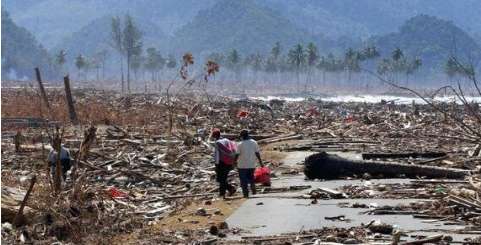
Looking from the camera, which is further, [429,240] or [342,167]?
[342,167]

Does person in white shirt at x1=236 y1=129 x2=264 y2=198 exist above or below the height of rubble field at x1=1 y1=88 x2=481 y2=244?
above

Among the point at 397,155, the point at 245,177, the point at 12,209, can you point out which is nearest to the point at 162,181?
the point at 245,177

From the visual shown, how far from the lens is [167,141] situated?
26.0m

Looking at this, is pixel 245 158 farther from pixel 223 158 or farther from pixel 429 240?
pixel 429 240

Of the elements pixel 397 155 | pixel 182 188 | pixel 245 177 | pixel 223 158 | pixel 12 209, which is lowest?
pixel 182 188

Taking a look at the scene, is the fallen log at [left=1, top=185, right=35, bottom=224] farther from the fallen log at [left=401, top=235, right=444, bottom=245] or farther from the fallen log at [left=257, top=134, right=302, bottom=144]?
the fallen log at [left=257, top=134, right=302, bottom=144]

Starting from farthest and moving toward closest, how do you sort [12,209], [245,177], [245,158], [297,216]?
[245,177] < [245,158] < [12,209] < [297,216]

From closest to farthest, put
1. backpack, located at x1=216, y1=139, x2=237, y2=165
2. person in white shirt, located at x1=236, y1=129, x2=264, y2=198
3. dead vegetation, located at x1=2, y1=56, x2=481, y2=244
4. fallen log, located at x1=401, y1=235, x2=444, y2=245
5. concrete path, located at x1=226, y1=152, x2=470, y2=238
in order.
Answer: fallen log, located at x1=401, y1=235, x2=444, y2=245, concrete path, located at x1=226, y1=152, x2=470, y2=238, dead vegetation, located at x1=2, y1=56, x2=481, y2=244, person in white shirt, located at x1=236, y1=129, x2=264, y2=198, backpack, located at x1=216, y1=139, x2=237, y2=165

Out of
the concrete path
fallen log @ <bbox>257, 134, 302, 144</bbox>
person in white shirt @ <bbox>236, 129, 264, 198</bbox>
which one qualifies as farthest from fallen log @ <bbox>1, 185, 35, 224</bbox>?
fallen log @ <bbox>257, 134, 302, 144</bbox>

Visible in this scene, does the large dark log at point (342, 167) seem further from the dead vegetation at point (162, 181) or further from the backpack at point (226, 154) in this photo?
the backpack at point (226, 154)

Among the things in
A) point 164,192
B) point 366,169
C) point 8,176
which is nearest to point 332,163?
point 366,169

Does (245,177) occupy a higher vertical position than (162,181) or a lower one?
higher

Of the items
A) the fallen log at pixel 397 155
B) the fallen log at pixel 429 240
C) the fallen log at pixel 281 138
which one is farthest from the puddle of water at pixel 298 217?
the fallen log at pixel 281 138

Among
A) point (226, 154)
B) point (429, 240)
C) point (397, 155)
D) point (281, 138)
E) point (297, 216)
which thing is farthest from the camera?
point (281, 138)
